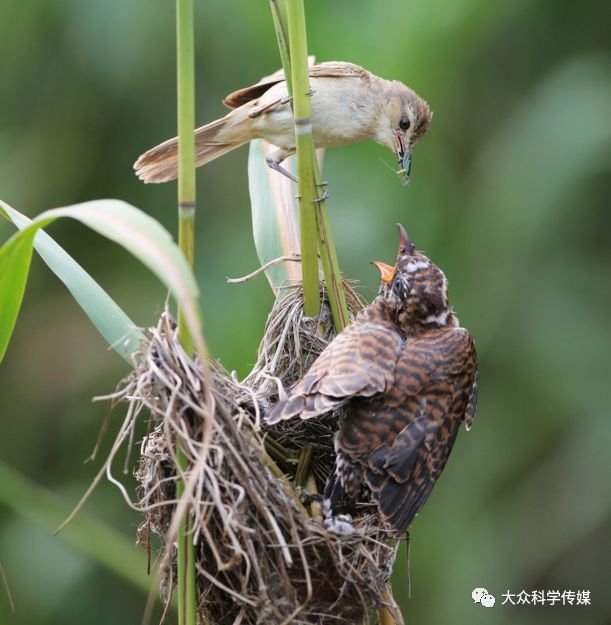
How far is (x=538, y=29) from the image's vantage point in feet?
15.1

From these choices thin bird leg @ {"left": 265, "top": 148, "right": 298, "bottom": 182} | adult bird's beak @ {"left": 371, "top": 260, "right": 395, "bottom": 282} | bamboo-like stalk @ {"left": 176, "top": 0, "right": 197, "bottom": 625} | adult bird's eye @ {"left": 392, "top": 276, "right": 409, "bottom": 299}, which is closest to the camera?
bamboo-like stalk @ {"left": 176, "top": 0, "right": 197, "bottom": 625}

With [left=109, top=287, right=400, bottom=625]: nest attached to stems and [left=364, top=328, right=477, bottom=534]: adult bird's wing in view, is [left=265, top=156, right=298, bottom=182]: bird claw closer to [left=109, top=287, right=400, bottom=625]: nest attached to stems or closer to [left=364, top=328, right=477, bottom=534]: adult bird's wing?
[left=109, top=287, right=400, bottom=625]: nest attached to stems

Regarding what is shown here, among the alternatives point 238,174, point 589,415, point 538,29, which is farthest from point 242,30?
point 589,415

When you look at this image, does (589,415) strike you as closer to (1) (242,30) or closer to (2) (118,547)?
(2) (118,547)

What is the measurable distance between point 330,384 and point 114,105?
2958 millimetres

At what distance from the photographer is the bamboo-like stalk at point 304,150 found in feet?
6.72

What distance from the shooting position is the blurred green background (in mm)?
4121

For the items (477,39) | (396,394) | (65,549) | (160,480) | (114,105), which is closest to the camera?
(160,480)

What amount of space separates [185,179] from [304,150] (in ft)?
1.89

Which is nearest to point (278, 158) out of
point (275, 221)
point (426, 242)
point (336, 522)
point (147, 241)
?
point (275, 221)

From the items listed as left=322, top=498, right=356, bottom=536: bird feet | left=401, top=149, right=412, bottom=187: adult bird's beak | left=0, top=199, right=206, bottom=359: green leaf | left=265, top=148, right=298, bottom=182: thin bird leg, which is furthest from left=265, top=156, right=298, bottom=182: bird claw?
left=0, top=199, right=206, bottom=359: green leaf

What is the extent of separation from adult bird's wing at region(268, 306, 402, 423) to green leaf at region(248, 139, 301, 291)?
383 mm

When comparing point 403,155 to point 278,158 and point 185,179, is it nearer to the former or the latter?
point 278,158

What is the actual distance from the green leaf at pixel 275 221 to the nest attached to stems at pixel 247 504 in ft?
0.96
